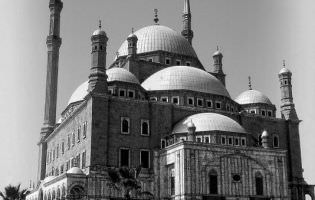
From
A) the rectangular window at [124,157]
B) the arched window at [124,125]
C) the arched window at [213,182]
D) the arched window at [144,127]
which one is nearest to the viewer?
the arched window at [213,182]

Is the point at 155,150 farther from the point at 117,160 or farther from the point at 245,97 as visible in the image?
the point at 245,97

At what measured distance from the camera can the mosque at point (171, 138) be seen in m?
34.8

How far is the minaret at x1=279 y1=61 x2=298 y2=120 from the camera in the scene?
46.3 m

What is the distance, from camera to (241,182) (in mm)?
35531

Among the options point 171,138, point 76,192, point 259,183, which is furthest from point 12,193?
point 259,183

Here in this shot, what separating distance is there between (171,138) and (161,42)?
49.4ft

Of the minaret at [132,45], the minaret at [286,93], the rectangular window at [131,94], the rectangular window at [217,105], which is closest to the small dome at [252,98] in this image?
the minaret at [286,93]

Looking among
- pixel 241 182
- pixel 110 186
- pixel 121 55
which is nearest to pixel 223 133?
pixel 241 182

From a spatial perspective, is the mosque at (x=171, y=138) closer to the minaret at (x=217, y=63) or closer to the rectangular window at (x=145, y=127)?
the rectangular window at (x=145, y=127)

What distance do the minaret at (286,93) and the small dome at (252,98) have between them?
2226 millimetres

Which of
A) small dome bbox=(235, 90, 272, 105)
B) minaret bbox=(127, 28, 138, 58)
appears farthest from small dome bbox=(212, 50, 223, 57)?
minaret bbox=(127, 28, 138, 58)

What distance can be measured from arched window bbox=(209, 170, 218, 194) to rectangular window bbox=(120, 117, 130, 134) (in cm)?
756

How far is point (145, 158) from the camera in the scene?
38.0 metres

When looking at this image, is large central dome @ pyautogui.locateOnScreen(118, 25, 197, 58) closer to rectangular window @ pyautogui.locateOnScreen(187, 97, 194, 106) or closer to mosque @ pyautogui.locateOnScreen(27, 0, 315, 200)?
mosque @ pyautogui.locateOnScreen(27, 0, 315, 200)
